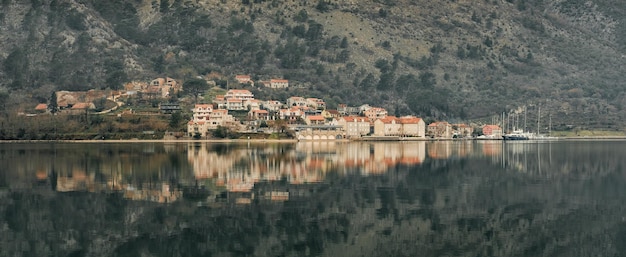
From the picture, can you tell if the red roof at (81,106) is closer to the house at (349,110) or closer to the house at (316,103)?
the house at (316,103)

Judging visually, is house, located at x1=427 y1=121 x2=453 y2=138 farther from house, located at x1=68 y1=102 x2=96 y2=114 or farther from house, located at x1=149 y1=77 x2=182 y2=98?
house, located at x1=68 y1=102 x2=96 y2=114

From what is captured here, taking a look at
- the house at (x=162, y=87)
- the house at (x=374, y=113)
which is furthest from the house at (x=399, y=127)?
the house at (x=162, y=87)

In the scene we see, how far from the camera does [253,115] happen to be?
11781 cm

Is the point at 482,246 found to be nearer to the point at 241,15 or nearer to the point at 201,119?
the point at 201,119

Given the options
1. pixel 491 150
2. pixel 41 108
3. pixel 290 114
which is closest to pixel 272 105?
pixel 290 114

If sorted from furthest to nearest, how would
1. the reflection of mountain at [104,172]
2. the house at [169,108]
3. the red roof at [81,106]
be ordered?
the red roof at [81,106] < the house at [169,108] < the reflection of mountain at [104,172]

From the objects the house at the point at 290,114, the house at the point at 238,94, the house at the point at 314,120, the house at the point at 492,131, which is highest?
the house at the point at 238,94

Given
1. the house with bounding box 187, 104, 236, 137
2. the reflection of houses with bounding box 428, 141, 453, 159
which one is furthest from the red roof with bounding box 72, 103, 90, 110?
the reflection of houses with bounding box 428, 141, 453, 159

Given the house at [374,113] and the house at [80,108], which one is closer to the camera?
the house at [80,108]

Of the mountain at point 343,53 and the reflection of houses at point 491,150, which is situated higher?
the mountain at point 343,53

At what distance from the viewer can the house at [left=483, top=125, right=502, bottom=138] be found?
434 ft

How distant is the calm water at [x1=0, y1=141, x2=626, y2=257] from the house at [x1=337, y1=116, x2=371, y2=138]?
62434 mm

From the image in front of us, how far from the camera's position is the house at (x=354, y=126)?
118 meters

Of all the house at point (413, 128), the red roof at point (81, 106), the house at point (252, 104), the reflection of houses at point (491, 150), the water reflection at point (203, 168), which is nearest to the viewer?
the water reflection at point (203, 168)
